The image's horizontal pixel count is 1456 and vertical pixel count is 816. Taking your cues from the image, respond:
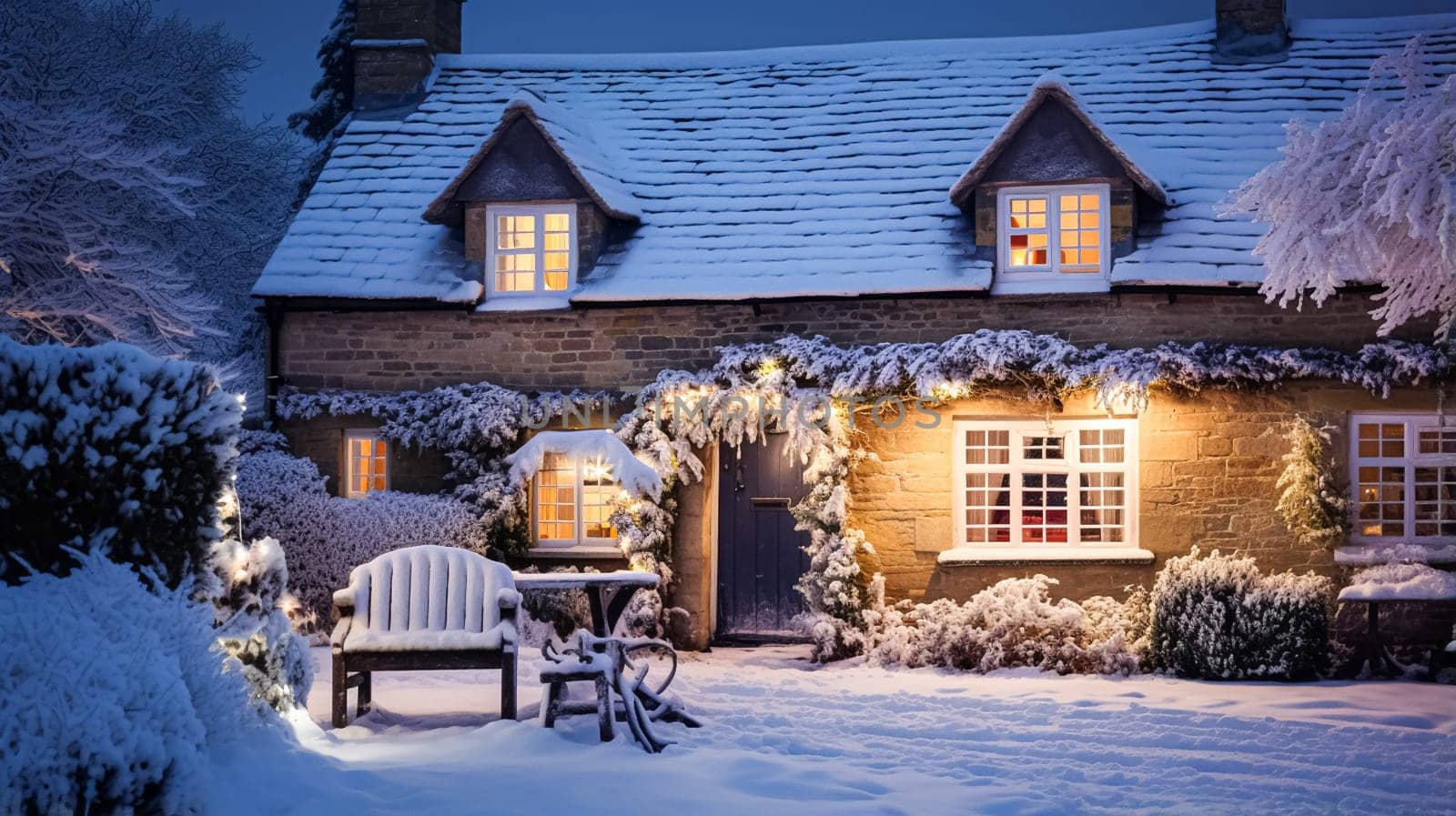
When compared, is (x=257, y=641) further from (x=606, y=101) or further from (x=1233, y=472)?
(x=606, y=101)

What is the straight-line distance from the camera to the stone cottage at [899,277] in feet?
43.4

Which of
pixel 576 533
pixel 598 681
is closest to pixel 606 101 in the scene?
pixel 576 533

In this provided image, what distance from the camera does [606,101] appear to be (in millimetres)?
17516

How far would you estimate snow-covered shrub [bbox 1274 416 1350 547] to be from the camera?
12867 millimetres

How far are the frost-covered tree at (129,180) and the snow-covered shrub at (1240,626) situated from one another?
443 inches

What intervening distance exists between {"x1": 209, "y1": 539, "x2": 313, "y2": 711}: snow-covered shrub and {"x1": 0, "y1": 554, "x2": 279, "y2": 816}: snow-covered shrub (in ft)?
2.44

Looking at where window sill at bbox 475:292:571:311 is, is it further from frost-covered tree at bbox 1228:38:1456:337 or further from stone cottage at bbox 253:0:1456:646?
frost-covered tree at bbox 1228:38:1456:337

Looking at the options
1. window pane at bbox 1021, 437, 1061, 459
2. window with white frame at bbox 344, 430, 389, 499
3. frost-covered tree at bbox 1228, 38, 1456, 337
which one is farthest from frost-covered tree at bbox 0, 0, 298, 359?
frost-covered tree at bbox 1228, 38, 1456, 337

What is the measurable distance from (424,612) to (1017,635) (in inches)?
222

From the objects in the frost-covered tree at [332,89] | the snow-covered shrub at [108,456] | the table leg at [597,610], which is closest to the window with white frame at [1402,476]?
the table leg at [597,610]

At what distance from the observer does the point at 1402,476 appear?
1320 centimetres

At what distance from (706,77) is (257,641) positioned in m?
11.9

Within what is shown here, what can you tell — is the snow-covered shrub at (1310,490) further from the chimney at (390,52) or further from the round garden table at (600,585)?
the chimney at (390,52)

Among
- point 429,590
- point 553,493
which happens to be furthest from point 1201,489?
point 429,590
